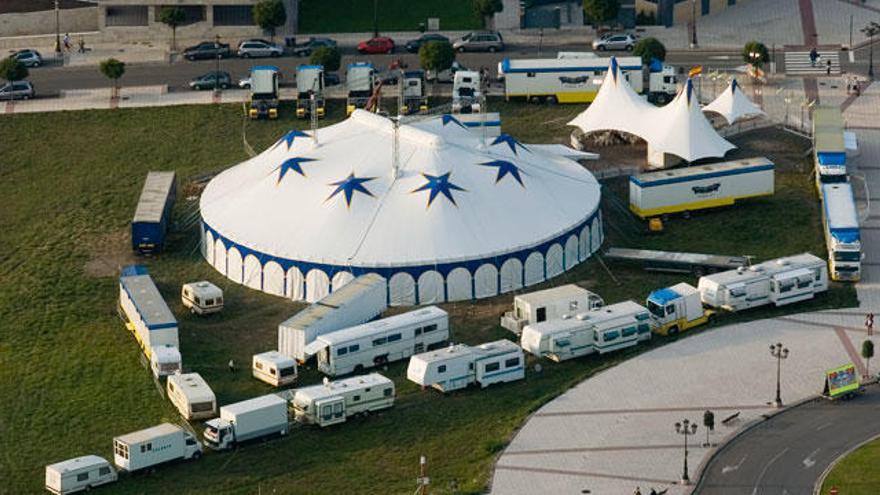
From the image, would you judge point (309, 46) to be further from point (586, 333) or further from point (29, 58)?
point (586, 333)

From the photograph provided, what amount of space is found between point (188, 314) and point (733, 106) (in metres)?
44.4

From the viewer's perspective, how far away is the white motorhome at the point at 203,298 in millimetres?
121562

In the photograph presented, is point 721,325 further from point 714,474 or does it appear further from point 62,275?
point 62,275

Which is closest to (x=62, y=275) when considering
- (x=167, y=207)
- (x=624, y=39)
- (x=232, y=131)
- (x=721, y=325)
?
(x=167, y=207)

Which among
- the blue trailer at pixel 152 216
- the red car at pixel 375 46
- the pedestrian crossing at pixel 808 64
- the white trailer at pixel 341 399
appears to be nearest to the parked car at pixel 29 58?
the red car at pixel 375 46

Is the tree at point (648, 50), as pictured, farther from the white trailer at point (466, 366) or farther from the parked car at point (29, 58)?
the white trailer at point (466, 366)

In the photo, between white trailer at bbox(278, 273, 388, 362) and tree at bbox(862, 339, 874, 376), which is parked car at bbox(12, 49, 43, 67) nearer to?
white trailer at bbox(278, 273, 388, 362)

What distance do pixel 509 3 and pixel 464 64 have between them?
486 inches

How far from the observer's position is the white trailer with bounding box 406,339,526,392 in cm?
11175

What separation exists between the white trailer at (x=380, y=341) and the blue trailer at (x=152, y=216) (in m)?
19.9

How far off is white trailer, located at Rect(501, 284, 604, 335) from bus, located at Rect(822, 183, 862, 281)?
50.0ft

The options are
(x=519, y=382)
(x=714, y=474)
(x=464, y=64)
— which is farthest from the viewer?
(x=464, y=64)

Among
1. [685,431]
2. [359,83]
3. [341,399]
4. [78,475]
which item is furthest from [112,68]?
[685,431]

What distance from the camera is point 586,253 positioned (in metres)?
129
